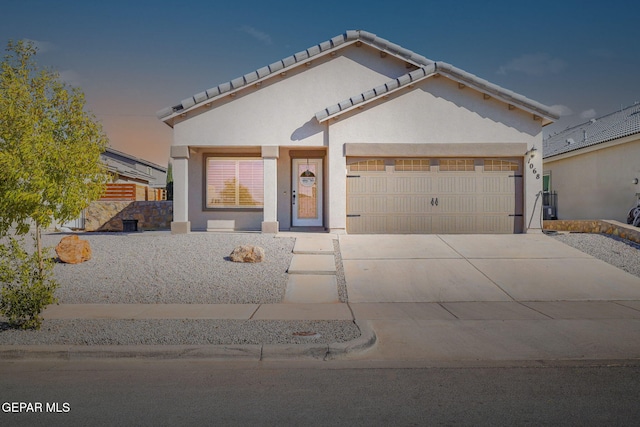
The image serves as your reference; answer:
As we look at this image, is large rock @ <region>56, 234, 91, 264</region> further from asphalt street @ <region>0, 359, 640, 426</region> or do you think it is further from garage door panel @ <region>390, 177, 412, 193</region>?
garage door panel @ <region>390, 177, 412, 193</region>

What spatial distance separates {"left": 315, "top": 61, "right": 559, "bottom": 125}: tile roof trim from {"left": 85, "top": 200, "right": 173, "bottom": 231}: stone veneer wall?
1013 cm

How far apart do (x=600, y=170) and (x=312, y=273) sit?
16542 millimetres

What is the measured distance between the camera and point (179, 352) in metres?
5.97

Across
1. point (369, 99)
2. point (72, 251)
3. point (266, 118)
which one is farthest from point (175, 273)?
point (369, 99)

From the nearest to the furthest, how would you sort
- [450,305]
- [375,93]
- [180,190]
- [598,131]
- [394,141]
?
[450,305]
[375,93]
[394,141]
[180,190]
[598,131]

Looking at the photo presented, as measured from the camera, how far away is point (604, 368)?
18.6ft

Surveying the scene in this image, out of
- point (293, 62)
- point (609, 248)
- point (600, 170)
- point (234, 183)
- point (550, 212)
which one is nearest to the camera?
point (609, 248)

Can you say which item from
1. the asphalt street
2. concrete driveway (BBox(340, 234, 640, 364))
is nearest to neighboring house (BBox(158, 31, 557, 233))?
concrete driveway (BBox(340, 234, 640, 364))

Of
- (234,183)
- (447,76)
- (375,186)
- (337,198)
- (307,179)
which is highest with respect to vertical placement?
(447,76)

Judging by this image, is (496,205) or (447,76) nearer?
(447,76)

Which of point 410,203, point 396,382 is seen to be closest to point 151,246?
point 410,203

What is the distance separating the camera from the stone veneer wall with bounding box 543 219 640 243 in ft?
45.7

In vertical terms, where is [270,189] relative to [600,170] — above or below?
below

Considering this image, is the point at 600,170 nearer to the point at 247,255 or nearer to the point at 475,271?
the point at 475,271
